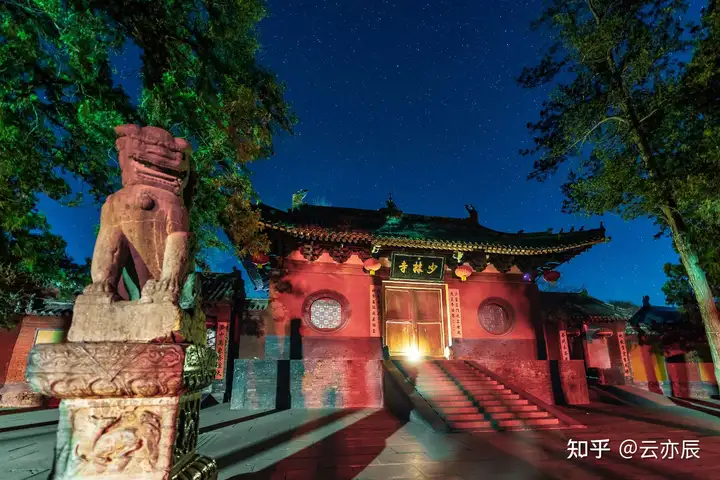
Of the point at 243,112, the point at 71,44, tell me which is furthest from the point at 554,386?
the point at 71,44

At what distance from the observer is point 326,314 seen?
34.1ft

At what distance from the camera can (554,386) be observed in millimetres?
9438

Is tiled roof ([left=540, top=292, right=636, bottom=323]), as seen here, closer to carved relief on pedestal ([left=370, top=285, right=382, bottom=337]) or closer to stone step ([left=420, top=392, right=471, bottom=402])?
carved relief on pedestal ([left=370, top=285, right=382, bottom=337])

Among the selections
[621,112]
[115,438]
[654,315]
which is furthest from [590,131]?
[654,315]

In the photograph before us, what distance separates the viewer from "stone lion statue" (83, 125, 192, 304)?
208 centimetres

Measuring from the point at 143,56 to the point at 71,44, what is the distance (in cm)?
121

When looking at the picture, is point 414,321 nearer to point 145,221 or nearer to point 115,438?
point 145,221

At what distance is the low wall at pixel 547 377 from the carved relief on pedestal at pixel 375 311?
2.89 m

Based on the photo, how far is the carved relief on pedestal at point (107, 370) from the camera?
1.73m

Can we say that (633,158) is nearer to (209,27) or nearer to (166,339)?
(209,27)

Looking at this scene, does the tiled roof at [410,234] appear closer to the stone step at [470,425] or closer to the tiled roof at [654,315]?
the stone step at [470,425]

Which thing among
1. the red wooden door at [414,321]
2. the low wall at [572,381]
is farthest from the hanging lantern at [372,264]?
the low wall at [572,381]

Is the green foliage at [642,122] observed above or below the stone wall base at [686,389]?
above

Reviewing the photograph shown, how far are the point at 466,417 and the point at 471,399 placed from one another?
3.09 ft
